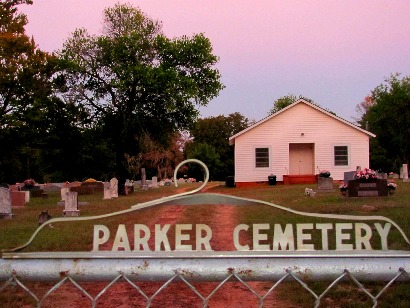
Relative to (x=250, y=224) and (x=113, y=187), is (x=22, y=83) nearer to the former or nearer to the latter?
(x=113, y=187)

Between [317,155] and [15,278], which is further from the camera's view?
[317,155]

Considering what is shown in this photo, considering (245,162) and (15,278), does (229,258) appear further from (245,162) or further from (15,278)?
(245,162)

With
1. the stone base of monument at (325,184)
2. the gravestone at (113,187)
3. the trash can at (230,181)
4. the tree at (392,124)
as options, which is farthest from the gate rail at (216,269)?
the tree at (392,124)

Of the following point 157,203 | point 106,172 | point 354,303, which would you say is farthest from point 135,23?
point 157,203

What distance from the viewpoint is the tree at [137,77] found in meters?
38.5

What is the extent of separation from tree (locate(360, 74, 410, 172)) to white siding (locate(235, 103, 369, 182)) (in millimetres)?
30167

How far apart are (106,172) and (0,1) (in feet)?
92.2

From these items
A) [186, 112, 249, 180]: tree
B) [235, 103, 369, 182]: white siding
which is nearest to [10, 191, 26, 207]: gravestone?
[186, 112, 249, 180]: tree

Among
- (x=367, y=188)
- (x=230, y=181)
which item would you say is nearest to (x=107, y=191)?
(x=230, y=181)

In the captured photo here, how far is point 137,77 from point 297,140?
13.2 metres

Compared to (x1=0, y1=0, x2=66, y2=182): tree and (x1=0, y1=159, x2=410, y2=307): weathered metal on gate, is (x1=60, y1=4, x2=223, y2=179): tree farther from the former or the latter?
(x1=0, y1=159, x2=410, y2=307): weathered metal on gate

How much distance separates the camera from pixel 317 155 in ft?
141

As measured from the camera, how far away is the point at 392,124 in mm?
Result: 74188

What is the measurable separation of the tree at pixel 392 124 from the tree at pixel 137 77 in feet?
125
